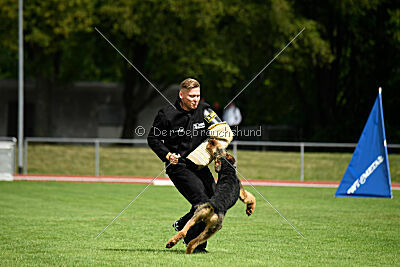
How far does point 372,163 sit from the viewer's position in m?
15.3

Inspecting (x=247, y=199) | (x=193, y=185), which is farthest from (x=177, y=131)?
(x=247, y=199)

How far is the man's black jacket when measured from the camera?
7977mm

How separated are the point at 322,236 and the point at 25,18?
2225cm

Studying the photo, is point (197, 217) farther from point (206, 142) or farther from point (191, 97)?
point (191, 97)

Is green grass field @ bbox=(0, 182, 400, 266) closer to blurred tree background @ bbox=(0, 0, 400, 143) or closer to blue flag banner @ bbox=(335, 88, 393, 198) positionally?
blue flag banner @ bbox=(335, 88, 393, 198)

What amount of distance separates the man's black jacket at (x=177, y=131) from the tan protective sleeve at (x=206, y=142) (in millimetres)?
111

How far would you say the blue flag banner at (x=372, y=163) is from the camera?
15.2 m

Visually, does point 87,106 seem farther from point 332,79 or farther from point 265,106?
point 332,79

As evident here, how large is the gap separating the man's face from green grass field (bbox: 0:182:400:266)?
5.68ft

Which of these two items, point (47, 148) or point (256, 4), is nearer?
point (47, 148)

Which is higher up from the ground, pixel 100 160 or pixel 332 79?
pixel 332 79

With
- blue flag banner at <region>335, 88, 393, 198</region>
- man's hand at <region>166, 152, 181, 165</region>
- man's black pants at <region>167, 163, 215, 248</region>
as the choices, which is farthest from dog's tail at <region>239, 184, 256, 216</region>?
blue flag banner at <region>335, 88, 393, 198</region>

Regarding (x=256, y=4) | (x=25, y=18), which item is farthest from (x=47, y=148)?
(x=256, y=4)

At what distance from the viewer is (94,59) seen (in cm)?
3662
